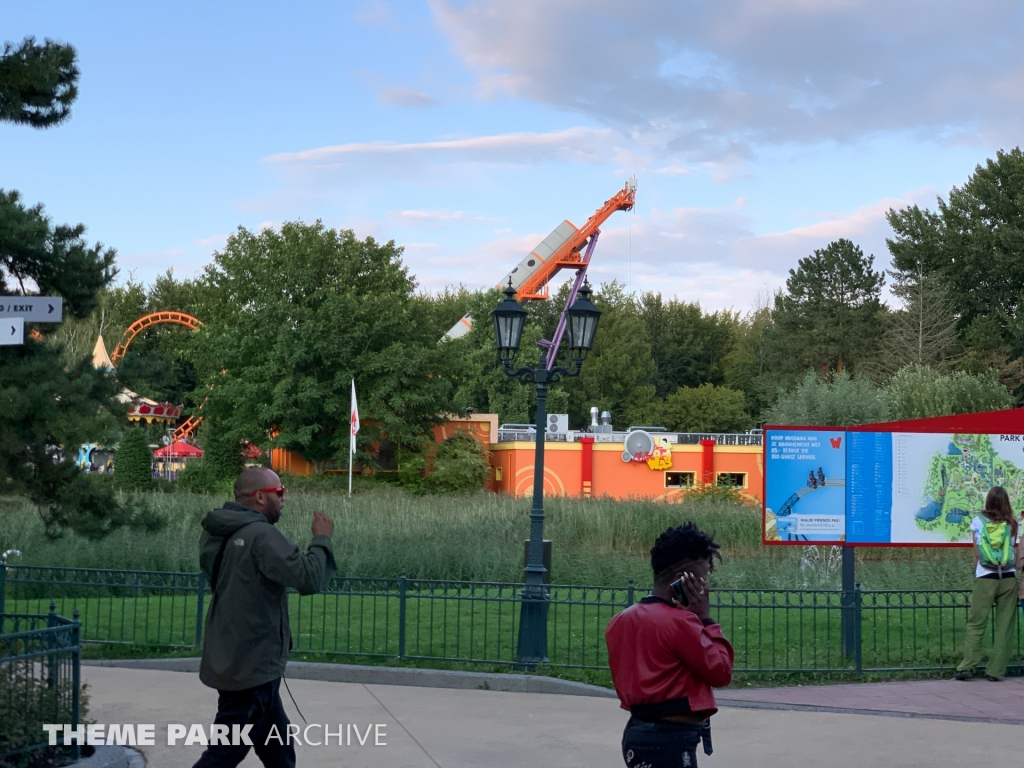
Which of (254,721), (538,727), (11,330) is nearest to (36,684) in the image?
(11,330)

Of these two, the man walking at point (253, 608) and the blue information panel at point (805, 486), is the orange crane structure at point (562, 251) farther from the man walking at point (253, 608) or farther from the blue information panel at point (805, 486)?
the man walking at point (253, 608)

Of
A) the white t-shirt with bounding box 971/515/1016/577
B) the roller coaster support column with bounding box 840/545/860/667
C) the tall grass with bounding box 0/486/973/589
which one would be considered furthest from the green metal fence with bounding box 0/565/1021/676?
the tall grass with bounding box 0/486/973/589

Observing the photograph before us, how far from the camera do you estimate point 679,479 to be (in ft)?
161

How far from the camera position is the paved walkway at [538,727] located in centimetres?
750

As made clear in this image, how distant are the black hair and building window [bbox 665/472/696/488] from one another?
44711mm

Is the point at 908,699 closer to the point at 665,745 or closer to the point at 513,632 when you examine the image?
the point at 513,632

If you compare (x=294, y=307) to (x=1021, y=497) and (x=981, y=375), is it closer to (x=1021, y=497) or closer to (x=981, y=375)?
(x=981, y=375)

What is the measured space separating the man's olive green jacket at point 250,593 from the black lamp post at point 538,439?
582 centimetres

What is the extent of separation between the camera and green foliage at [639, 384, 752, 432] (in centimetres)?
6975

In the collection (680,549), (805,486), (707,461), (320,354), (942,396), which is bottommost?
(680,549)

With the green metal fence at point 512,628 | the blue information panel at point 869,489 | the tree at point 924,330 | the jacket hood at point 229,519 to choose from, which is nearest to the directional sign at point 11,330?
the jacket hood at point 229,519

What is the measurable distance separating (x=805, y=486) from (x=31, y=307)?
7.67 metres

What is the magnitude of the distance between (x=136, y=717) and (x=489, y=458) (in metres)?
42.0

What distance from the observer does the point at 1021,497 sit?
11.9 m
